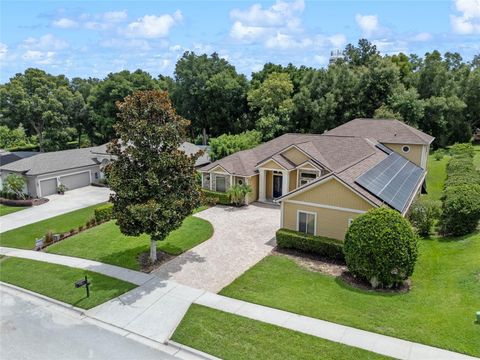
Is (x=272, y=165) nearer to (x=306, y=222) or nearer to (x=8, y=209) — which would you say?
(x=306, y=222)

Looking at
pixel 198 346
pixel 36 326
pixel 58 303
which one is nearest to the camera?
pixel 198 346

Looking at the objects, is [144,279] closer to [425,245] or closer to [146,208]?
[146,208]

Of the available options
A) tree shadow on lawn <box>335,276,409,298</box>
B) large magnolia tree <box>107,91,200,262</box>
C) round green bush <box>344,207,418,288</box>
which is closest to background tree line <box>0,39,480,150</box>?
large magnolia tree <box>107,91,200,262</box>

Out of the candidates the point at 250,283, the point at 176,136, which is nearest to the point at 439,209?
the point at 250,283

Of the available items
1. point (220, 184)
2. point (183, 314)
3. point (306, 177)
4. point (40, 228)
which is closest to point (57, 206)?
point (40, 228)

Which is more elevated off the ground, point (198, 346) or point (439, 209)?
point (439, 209)

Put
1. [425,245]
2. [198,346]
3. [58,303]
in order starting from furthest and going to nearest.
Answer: [425,245] → [58,303] → [198,346]

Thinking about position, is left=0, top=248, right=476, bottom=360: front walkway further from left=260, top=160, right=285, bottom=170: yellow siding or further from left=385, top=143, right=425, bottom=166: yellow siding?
left=385, top=143, right=425, bottom=166: yellow siding
